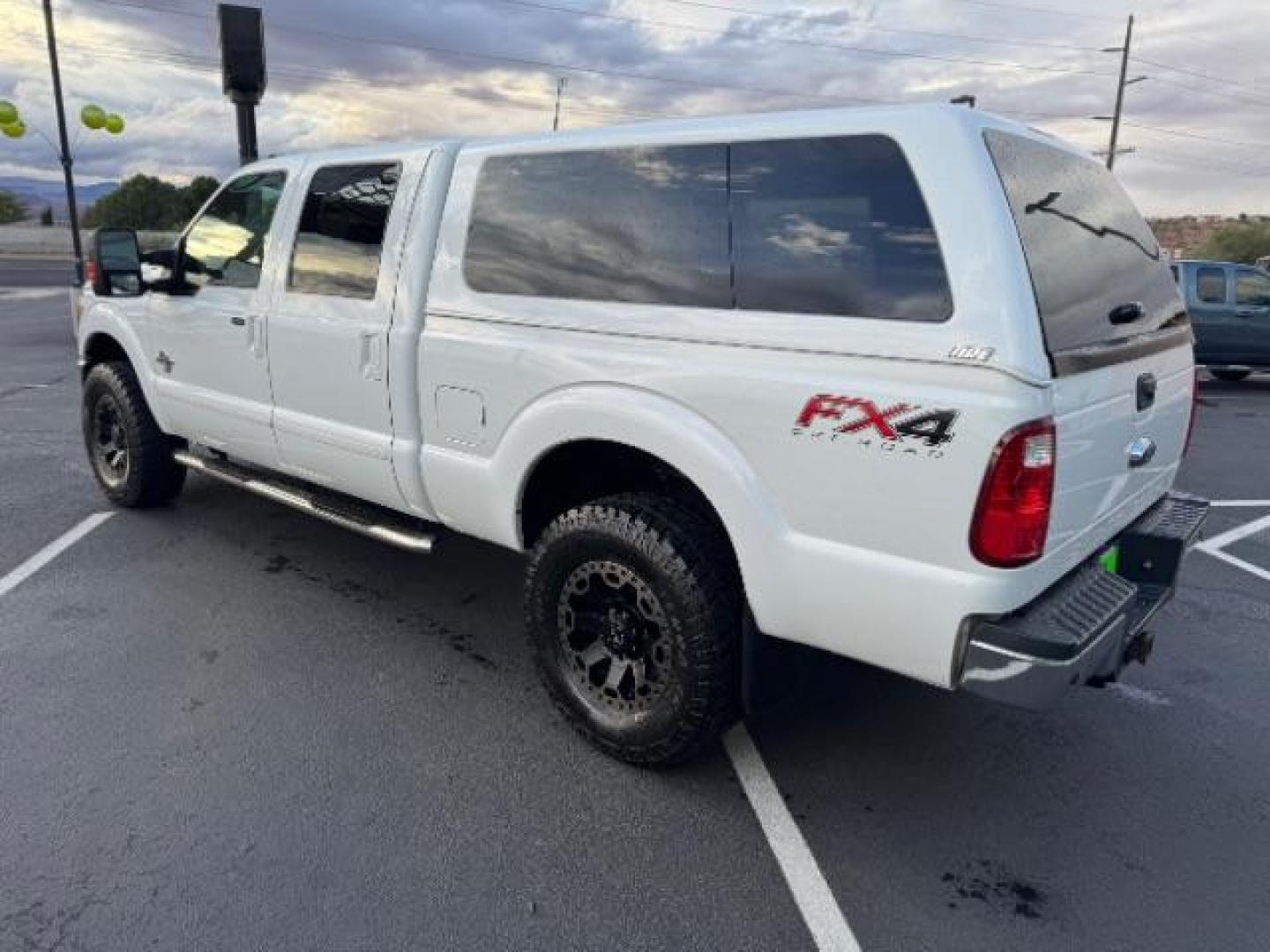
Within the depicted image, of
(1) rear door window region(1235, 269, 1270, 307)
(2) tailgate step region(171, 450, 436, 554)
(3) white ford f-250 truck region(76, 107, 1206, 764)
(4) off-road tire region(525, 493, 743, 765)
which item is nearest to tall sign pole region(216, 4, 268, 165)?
(2) tailgate step region(171, 450, 436, 554)

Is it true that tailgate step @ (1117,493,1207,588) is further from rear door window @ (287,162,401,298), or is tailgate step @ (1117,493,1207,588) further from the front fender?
the front fender

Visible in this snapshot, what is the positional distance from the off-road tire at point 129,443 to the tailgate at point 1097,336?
4636mm

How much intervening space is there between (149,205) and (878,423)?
172 feet

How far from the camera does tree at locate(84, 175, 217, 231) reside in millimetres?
45250

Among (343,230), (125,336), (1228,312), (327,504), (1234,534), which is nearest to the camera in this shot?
(343,230)

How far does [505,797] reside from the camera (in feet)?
9.18

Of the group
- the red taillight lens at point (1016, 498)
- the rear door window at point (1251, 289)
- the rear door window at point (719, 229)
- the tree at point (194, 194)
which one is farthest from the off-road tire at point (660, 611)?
the tree at point (194, 194)

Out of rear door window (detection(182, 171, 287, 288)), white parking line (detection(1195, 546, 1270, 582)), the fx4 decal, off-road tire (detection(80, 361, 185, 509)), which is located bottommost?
white parking line (detection(1195, 546, 1270, 582))

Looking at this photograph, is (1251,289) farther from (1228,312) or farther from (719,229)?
(719,229)

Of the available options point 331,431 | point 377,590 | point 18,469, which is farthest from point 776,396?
point 18,469

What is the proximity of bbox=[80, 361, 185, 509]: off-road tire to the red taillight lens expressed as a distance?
4611 mm

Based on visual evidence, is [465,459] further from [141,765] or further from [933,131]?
[933,131]

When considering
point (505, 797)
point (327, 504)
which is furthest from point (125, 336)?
point (505, 797)

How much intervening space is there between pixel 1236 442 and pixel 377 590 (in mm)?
8368
